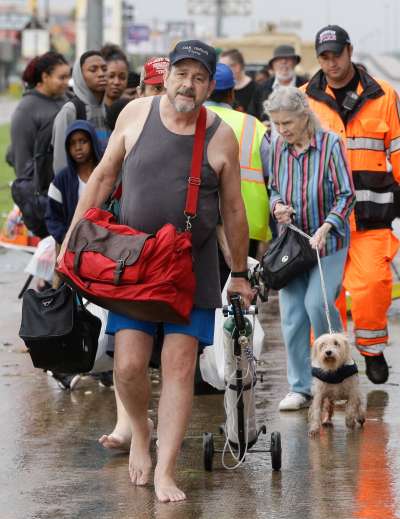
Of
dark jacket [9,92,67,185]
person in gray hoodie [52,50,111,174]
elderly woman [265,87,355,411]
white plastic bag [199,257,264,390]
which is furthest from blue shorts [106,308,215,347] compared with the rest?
dark jacket [9,92,67,185]

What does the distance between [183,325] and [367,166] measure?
2668 mm

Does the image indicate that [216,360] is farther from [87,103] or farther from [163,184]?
[87,103]

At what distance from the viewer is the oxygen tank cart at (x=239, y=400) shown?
6746mm

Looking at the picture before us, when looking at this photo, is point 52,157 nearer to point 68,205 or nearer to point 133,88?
point 68,205

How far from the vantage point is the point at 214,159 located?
20.9ft

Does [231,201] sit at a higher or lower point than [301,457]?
higher

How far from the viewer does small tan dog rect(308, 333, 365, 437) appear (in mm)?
7664

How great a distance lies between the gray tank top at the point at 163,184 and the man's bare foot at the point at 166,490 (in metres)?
0.77

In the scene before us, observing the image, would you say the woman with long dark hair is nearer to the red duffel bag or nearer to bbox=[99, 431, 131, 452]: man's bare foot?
bbox=[99, 431, 131, 452]: man's bare foot

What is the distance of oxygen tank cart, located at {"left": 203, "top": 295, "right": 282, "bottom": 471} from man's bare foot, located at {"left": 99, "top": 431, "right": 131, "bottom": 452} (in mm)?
477

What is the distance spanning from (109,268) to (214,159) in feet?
2.24

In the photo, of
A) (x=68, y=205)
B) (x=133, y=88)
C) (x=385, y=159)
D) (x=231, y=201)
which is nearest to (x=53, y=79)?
(x=133, y=88)

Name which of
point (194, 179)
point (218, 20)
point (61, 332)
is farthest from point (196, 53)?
point (218, 20)

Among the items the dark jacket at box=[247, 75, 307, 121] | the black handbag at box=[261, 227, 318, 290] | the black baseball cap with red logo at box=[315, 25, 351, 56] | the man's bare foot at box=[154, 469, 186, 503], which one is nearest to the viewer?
the man's bare foot at box=[154, 469, 186, 503]
